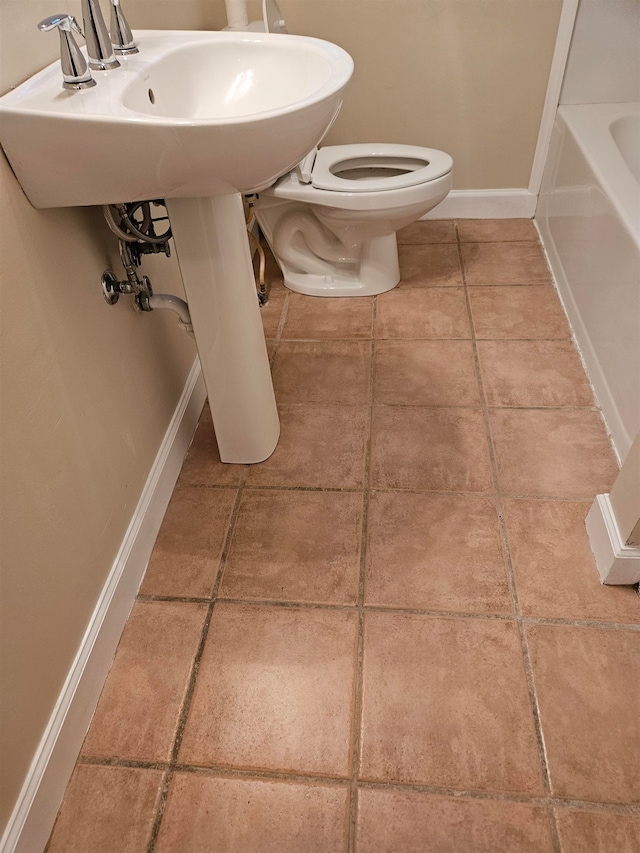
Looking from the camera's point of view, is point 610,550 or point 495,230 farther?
point 495,230

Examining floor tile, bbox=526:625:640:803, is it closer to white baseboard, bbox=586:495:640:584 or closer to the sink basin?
white baseboard, bbox=586:495:640:584

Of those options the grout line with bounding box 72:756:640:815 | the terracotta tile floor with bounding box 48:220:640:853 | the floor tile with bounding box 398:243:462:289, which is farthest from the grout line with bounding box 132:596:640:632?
the floor tile with bounding box 398:243:462:289

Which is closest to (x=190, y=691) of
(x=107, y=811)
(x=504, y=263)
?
(x=107, y=811)

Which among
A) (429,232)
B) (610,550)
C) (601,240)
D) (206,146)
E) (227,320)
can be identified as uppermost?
(206,146)

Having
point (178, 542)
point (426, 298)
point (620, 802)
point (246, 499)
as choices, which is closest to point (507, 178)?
point (426, 298)

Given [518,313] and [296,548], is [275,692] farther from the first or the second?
[518,313]

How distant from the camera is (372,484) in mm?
1434

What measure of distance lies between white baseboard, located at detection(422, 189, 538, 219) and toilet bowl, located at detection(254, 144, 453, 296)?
0.45 meters

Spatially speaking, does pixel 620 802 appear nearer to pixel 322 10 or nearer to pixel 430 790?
pixel 430 790

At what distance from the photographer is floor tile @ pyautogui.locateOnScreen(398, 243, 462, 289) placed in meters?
2.11

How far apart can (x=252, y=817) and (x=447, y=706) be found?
0.36 meters

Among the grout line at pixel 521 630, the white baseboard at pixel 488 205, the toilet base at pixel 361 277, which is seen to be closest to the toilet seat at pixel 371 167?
the toilet base at pixel 361 277

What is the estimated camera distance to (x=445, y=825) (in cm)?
92

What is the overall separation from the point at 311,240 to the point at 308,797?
5.19 ft
